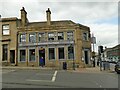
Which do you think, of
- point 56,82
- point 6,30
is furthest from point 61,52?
point 56,82

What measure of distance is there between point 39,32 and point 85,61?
882 cm

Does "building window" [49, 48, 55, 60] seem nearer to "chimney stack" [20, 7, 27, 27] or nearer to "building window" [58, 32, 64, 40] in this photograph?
"building window" [58, 32, 64, 40]

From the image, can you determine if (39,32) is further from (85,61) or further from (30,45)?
(85,61)

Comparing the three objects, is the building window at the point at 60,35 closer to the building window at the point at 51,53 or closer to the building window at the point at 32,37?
the building window at the point at 51,53

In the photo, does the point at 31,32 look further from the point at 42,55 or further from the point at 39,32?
the point at 42,55

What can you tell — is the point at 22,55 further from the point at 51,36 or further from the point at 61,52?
the point at 61,52

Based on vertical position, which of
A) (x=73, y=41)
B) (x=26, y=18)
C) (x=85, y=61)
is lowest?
(x=85, y=61)

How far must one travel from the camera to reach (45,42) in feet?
143

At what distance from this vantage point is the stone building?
43062 mm

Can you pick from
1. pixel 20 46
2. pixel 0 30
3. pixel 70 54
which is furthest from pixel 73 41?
pixel 0 30

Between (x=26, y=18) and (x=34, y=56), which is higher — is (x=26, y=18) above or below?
above

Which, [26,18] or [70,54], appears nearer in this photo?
[70,54]

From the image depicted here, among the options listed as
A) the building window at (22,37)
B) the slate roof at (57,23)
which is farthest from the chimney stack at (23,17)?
the building window at (22,37)

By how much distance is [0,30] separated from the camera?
1805 inches
